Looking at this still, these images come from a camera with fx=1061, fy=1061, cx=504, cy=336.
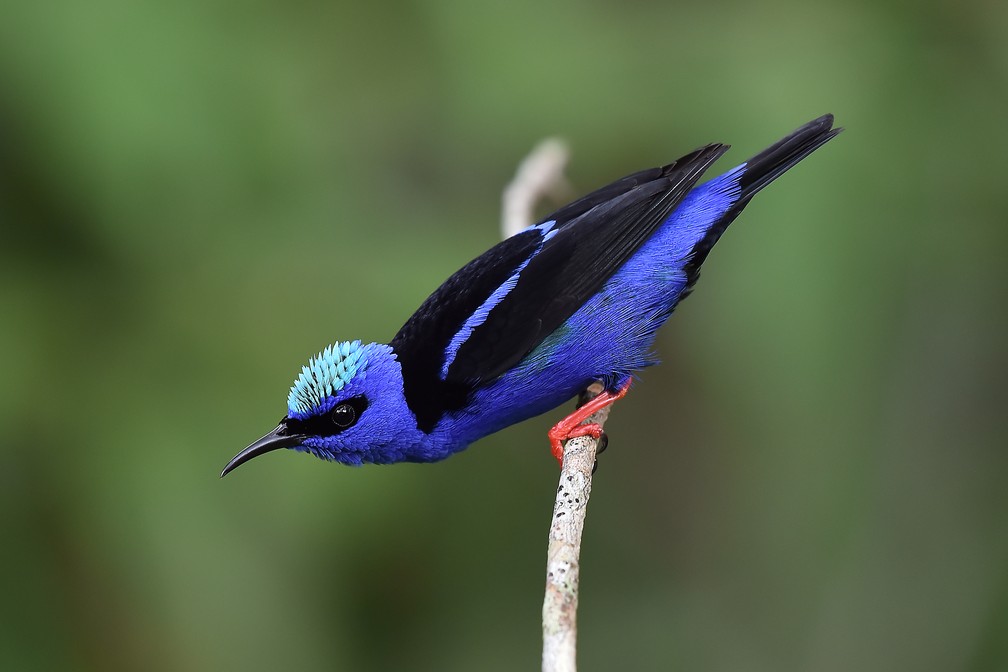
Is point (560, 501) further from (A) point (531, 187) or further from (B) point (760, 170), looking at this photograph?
(A) point (531, 187)

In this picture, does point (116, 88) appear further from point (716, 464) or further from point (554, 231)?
point (716, 464)

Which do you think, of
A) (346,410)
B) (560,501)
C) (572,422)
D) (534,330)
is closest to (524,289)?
(534,330)

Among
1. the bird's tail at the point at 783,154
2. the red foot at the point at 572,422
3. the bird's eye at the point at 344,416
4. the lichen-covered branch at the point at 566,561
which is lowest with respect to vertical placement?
the lichen-covered branch at the point at 566,561

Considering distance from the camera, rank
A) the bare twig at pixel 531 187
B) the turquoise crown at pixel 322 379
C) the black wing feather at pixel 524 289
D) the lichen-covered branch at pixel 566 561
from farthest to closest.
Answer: the bare twig at pixel 531 187 → the black wing feather at pixel 524 289 → the turquoise crown at pixel 322 379 → the lichen-covered branch at pixel 566 561

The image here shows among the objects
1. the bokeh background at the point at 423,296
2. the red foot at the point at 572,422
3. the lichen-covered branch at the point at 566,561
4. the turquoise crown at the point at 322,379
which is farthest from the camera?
the bokeh background at the point at 423,296

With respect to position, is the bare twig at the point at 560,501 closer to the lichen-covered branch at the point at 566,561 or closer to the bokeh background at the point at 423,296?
the lichen-covered branch at the point at 566,561

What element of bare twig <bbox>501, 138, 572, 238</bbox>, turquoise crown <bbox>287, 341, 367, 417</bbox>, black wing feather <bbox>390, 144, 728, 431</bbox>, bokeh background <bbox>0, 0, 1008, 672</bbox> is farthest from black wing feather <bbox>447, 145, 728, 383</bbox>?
bokeh background <bbox>0, 0, 1008, 672</bbox>

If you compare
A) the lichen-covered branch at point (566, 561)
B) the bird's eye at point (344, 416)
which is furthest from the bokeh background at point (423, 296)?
the lichen-covered branch at point (566, 561)
